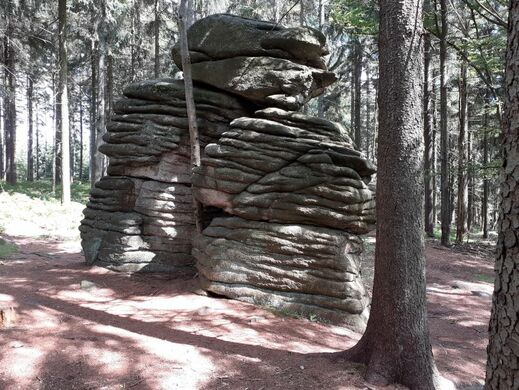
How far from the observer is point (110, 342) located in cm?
474

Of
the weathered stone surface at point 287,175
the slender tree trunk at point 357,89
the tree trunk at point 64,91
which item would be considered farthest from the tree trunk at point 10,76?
the slender tree trunk at point 357,89

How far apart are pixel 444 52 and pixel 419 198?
46.0 feet

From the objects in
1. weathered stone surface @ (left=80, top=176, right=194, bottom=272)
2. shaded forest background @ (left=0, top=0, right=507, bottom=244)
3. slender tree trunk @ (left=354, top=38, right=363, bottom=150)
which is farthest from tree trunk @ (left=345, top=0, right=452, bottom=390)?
slender tree trunk @ (left=354, top=38, right=363, bottom=150)

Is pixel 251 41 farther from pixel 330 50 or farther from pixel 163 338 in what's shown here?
pixel 330 50

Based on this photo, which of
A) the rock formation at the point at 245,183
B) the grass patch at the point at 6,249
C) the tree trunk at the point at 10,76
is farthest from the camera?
the tree trunk at the point at 10,76

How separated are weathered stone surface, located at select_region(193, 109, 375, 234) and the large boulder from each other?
76 centimetres

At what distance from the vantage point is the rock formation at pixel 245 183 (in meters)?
7.39

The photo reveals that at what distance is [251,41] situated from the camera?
893 cm

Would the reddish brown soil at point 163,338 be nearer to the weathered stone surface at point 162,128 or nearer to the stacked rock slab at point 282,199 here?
the stacked rock slab at point 282,199

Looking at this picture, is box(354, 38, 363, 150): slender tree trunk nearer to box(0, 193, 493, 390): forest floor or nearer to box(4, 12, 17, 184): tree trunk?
box(0, 193, 493, 390): forest floor

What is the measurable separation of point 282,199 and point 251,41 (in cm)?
396

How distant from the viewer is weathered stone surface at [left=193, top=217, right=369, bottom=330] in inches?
285

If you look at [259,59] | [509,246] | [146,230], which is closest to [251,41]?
[259,59]

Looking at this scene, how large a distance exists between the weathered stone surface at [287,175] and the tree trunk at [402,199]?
2.93 m
